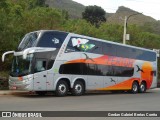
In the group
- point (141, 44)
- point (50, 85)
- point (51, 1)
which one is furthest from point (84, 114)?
point (51, 1)

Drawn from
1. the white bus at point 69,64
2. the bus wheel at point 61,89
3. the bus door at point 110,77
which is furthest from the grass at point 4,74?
the bus door at point 110,77

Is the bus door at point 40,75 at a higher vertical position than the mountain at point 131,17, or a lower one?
lower

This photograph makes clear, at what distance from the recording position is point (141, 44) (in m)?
53.9

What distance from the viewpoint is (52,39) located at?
→ 74.3 feet

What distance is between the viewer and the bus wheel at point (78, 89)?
23.9 metres

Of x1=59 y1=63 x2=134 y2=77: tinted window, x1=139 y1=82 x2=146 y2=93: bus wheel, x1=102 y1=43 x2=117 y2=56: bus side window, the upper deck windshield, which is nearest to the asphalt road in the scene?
x1=59 y1=63 x2=134 y2=77: tinted window

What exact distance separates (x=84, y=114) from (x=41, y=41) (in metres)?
8.20

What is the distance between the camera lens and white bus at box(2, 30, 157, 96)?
21.8 m

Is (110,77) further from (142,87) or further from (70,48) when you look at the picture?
(142,87)

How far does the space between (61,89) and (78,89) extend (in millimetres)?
1526

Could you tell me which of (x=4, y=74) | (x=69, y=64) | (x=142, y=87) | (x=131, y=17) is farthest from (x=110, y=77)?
(x=131, y=17)

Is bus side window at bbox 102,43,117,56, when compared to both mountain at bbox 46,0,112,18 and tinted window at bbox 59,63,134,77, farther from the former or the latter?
mountain at bbox 46,0,112,18

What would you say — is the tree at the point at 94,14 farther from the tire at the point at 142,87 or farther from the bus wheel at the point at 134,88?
the bus wheel at the point at 134,88

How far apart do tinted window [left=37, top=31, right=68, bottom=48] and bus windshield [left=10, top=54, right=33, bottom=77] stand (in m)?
1.09
